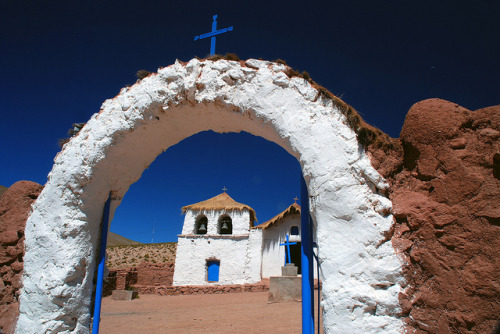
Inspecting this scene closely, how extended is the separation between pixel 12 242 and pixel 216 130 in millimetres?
2429

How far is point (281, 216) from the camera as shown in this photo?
59.4 ft

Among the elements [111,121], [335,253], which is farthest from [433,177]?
[111,121]

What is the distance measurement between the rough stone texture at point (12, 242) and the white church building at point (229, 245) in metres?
14.1

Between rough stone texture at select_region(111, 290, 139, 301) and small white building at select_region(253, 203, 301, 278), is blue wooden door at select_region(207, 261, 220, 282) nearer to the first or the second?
small white building at select_region(253, 203, 301, 278)

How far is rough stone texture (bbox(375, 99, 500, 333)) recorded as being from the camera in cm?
197

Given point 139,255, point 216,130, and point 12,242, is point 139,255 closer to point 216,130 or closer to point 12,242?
point 12,242

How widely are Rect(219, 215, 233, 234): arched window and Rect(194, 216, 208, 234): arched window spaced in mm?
848

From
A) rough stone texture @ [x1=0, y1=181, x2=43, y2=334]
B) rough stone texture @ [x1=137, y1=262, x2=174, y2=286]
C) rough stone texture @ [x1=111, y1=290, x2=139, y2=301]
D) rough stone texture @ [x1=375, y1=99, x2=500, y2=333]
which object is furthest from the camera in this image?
rough stone texture @ [x1=137, y1=262, x2=174, y2=286]

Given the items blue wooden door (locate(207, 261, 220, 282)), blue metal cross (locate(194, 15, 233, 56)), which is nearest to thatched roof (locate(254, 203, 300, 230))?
blue wooden door (locate(207, 261, 220, 282))

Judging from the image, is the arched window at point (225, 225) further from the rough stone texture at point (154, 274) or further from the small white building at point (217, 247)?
the rough stone texture at point (154, 274)

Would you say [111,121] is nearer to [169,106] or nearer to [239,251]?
[169,106]

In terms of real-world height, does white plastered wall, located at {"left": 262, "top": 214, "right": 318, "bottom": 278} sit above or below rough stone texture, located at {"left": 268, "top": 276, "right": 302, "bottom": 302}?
above

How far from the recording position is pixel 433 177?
230 centimetres

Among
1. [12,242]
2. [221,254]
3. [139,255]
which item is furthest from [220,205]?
[139,255]
